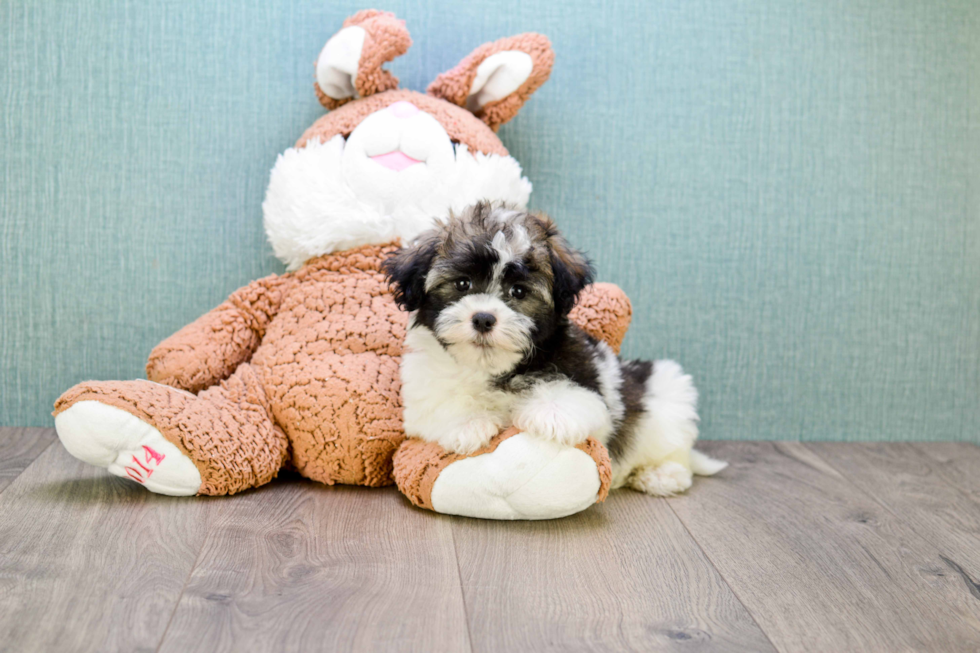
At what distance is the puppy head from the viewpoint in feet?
5.46

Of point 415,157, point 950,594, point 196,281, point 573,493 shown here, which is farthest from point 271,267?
point 950,594

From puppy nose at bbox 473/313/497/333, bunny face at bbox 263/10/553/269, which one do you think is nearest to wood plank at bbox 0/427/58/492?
bunny face at bbox 263/10/553/269

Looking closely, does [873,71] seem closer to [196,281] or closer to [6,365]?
[196,281]

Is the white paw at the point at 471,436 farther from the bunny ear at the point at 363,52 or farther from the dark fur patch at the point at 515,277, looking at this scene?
the bunny ear at the point at 363,52

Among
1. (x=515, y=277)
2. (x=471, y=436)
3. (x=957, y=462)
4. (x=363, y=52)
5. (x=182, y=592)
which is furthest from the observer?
(x=957, y=462)

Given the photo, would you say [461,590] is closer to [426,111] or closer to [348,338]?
[348,338]

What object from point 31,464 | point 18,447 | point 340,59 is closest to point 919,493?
point 340,59

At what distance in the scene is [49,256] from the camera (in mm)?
2457

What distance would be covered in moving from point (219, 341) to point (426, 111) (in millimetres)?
845

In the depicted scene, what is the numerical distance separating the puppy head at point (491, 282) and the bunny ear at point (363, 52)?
64 centimetres

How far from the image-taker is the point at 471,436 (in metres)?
1.81

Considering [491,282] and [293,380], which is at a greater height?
[491,282]

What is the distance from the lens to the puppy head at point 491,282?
1664 mm

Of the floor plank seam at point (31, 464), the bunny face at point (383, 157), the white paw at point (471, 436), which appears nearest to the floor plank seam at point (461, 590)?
the white paw at point (471, 436)
